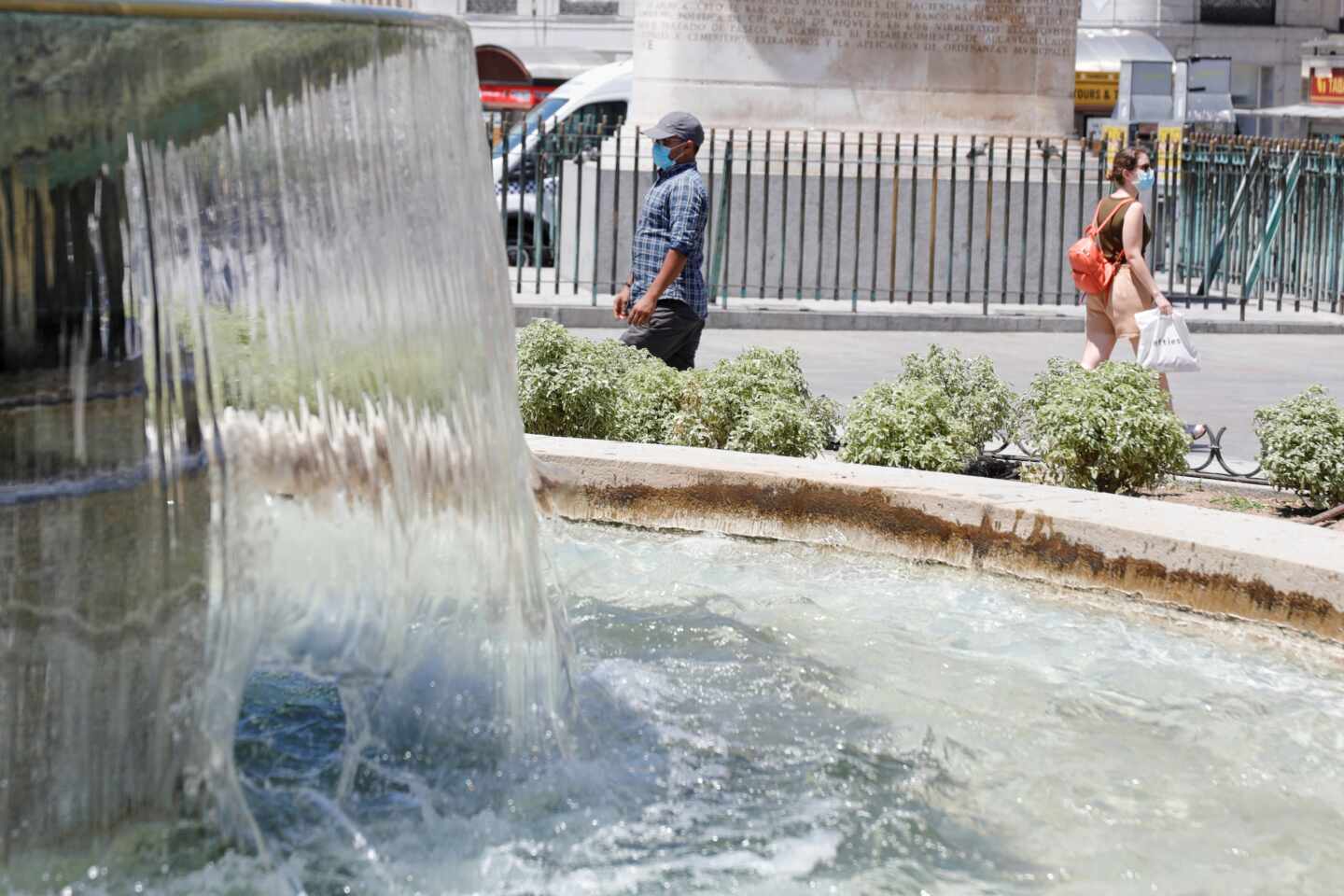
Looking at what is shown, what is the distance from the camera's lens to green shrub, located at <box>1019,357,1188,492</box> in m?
6.57

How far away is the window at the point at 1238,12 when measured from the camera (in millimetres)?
45094

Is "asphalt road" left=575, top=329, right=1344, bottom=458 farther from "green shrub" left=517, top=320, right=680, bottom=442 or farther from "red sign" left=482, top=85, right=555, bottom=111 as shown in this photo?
"red sign" left=482, top=85, right=555, bottom=111

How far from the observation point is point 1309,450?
21.7ft

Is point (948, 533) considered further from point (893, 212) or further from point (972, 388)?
point (893, 212)

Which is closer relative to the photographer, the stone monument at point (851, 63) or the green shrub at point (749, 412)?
the green shrub at point (749, 412)

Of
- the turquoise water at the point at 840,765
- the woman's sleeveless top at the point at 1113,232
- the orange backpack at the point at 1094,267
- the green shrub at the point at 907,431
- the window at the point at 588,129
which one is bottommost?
the turquoise water at the point at 840,765

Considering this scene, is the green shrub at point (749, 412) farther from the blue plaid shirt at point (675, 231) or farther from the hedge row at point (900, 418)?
the blue plaid shirt at point (675, 231)

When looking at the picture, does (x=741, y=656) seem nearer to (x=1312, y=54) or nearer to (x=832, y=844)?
(x=832, y=844)

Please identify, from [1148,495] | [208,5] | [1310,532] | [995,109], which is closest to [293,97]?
[208,5]

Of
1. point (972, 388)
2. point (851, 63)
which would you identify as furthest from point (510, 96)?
point (972, 388)

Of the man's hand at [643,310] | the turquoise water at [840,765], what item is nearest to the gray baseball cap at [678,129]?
the man's hand at [643,310]

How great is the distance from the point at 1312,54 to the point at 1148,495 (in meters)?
40.2

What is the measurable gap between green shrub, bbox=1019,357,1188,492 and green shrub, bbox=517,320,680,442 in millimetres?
1336

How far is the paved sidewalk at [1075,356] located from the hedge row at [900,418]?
2.58m
